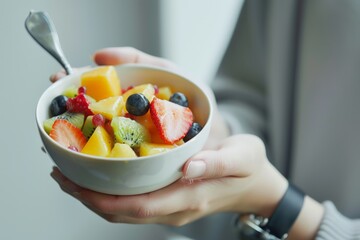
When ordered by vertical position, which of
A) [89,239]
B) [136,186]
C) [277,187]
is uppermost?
[136,186]

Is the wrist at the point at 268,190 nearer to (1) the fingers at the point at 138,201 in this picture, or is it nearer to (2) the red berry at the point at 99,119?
(1) the fingers at the point at 138,201

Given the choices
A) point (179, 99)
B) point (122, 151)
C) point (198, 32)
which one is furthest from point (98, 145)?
point (198, 32)

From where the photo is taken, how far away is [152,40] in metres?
1.42

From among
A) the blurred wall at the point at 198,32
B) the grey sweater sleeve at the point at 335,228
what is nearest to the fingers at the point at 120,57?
the grey sweater sleeve at the point at 335,228

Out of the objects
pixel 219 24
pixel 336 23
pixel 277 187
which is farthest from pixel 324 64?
pixel 219 24

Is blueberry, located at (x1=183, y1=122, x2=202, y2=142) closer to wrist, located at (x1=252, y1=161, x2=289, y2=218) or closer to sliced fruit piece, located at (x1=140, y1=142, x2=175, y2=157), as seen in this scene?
sliced fruit piece, located at (x1=140, y1=142, x2=175, y2=157)

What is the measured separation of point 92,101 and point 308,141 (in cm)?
47

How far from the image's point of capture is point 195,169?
519 mm

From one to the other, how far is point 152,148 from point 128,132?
0.03 meters

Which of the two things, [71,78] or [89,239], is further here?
[89,239]

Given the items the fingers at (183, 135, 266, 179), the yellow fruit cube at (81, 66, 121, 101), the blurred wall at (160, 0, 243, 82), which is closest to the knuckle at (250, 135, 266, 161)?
the fingers at (183, 135, 266, 179)

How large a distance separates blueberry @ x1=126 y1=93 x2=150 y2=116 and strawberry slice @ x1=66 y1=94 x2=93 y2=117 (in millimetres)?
54

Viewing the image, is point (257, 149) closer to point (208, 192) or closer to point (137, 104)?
point (208, 192)

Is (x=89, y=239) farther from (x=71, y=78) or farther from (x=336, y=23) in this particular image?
(x=336, y=23)
